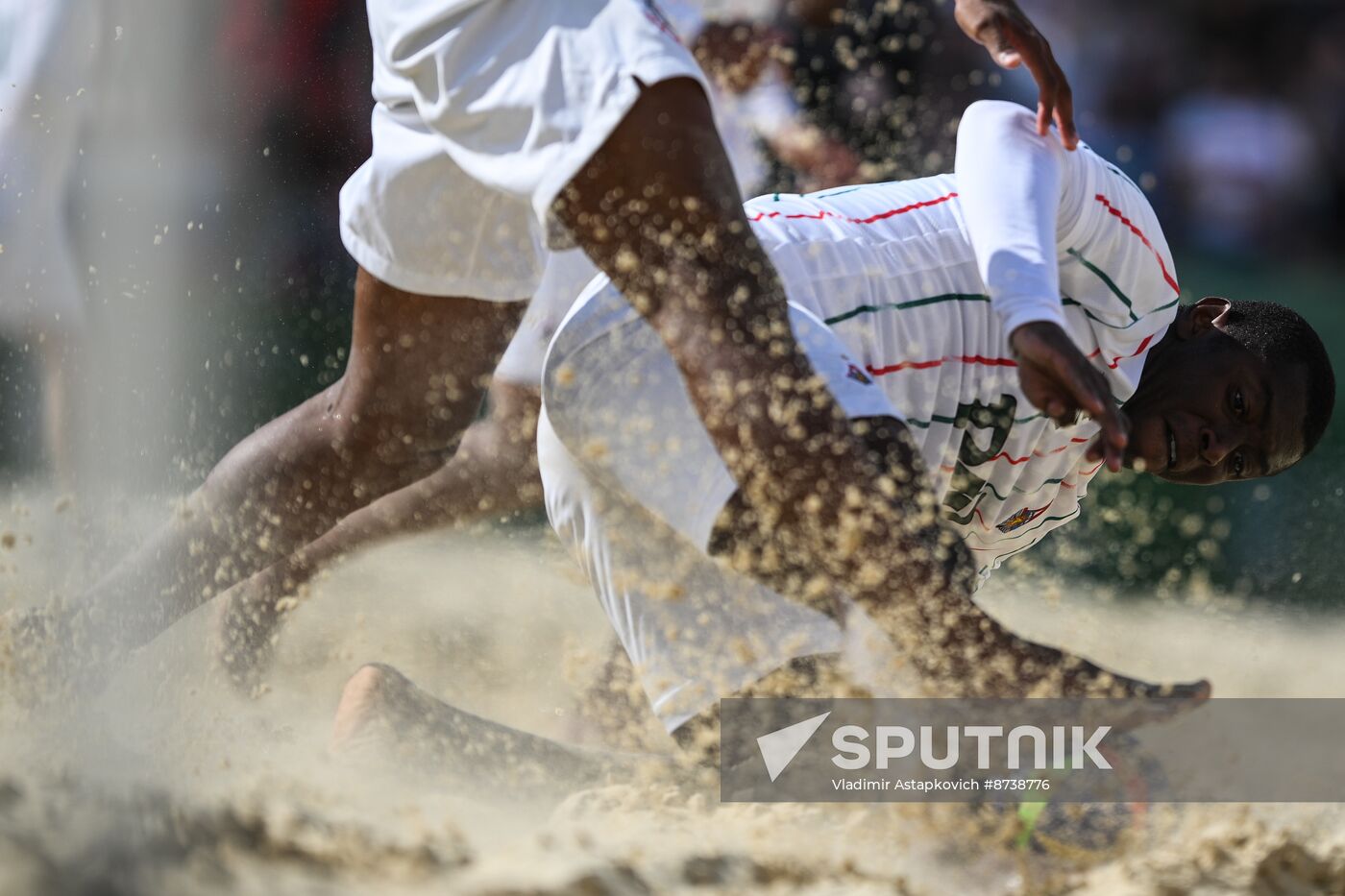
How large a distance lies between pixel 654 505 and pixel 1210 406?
75 centimetres

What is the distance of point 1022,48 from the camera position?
62.1 inches

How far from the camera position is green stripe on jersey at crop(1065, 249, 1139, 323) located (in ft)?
5.54

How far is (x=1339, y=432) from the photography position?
3760 mm

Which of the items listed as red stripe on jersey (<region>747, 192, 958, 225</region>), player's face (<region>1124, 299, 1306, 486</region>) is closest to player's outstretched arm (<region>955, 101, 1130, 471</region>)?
red stripe on jersey (<region>747, 192, 958, 225</region>)

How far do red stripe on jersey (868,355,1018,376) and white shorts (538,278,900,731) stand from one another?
0.40 ft

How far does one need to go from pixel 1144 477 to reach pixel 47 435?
8.39 feet

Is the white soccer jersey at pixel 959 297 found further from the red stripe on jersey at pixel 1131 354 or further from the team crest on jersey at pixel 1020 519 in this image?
the team crest on jersey at pixel 1020 519

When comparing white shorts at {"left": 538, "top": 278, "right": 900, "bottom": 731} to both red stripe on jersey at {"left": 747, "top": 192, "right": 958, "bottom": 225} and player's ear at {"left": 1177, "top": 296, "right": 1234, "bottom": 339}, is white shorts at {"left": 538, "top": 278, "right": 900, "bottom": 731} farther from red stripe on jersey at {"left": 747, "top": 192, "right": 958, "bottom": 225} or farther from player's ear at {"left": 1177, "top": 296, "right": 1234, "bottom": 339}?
player's ear at {"left": 1177, "top": 296, "right": 1234, "bottom": 339}

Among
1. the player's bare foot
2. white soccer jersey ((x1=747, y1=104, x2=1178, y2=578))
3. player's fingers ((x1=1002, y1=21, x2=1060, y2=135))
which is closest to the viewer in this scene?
player's fingers ((x1=1002, y1=21, x2=1060, y2=135))

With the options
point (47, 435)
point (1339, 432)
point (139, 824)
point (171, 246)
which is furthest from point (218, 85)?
point (1339, 432)

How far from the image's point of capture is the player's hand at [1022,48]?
62.3 inches

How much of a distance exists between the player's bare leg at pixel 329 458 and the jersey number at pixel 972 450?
1.98 feet

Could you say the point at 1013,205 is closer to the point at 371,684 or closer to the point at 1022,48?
the point at 1022,48

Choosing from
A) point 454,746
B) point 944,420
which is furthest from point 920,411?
point 454,746
